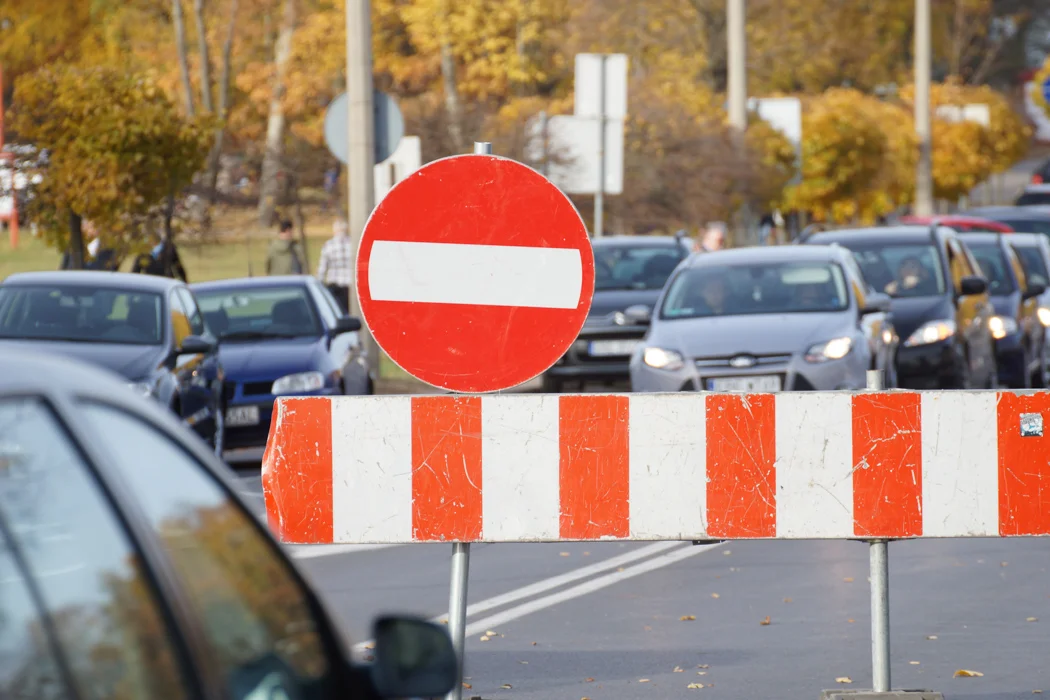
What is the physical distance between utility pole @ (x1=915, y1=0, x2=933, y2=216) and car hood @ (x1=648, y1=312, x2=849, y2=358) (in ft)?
126

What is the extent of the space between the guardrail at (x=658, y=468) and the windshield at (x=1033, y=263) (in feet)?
66.6

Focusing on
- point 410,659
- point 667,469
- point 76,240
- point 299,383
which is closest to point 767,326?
point 299,383

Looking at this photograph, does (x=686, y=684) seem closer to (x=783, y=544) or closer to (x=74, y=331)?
(x=783, y=544)

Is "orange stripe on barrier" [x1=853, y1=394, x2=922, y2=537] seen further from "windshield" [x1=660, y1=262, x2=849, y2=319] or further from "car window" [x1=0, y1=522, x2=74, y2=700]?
"windshield" [x1=660, y1=262, x2=849, y2=319]

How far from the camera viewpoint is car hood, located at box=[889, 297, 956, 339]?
61.6ft

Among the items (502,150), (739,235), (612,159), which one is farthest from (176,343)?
(739,235)

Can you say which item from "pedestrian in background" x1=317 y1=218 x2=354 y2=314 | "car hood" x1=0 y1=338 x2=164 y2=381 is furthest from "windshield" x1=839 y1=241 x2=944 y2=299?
"car hood" x1=0 y1=338 x2=164 y2=381

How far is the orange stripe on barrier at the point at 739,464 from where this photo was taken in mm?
6320

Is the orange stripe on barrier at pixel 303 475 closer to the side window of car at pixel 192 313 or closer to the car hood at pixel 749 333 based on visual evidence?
the side window of car at pixel 192 313

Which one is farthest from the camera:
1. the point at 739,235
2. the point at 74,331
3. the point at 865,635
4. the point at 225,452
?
the point at 739,235

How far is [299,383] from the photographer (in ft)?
53.0

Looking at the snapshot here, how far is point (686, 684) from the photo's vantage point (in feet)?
24.7

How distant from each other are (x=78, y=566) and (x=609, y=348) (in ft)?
60.9

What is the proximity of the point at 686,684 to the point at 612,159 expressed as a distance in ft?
54.4
